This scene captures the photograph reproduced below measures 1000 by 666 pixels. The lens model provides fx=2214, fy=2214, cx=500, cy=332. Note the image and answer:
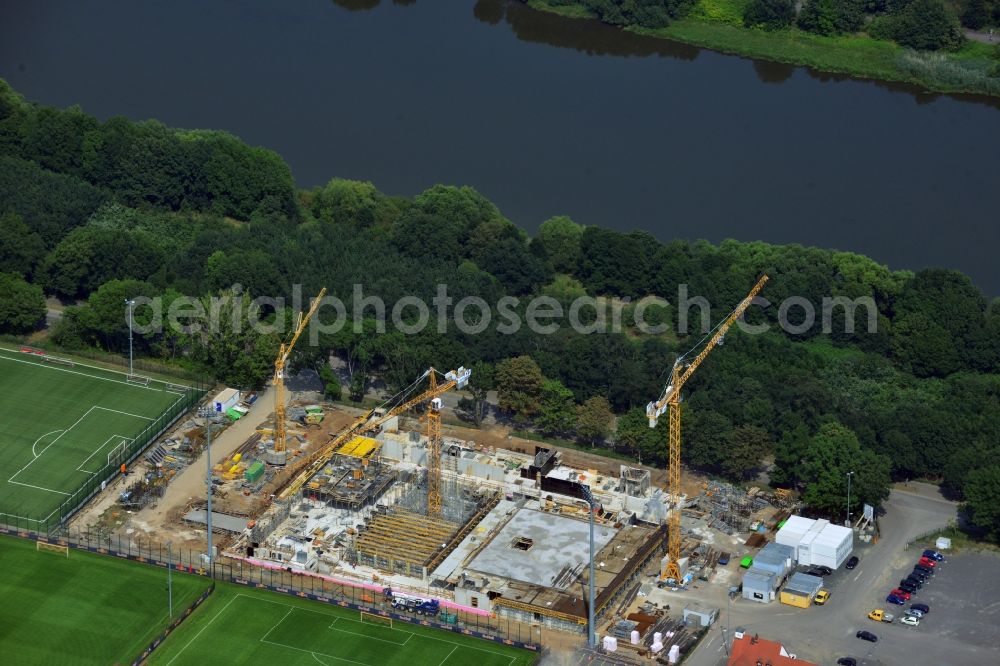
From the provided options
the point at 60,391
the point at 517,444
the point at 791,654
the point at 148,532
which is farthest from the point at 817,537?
the point at 60,391

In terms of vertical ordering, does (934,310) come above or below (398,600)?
above

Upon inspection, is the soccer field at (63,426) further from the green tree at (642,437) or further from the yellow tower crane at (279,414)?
the green tree at (642,437)

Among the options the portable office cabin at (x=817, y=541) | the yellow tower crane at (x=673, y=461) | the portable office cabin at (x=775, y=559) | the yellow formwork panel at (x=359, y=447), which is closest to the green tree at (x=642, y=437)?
the yellow tower crane at (x=673, y=461)

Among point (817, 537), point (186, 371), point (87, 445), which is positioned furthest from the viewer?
point (186, 371)

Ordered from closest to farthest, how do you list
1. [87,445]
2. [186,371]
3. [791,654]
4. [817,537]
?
[791,654] < [817,537] < [87,445] < [186,371]

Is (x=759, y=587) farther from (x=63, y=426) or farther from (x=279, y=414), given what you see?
(x=63, y=426)

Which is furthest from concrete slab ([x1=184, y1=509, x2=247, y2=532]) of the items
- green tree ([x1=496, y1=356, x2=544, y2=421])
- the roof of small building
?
the roof of small building

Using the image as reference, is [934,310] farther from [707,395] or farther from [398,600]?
[398,600]
